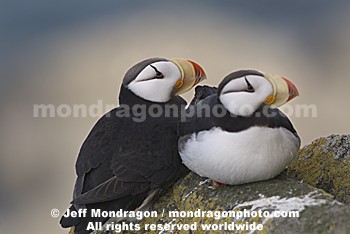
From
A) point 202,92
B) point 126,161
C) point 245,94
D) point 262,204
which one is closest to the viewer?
point 262,204

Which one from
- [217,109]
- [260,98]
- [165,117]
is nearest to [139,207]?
[165,117]

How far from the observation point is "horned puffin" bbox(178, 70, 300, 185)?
239 centimetres

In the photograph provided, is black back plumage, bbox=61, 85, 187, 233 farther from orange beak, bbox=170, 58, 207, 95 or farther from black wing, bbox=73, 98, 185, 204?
orange beak, bbox=170, 58, 207, 95

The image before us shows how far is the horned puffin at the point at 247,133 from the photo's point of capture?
239 cm

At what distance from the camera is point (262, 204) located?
2.24 meters

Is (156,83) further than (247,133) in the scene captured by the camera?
Yes

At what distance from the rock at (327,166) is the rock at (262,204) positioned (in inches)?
7.6

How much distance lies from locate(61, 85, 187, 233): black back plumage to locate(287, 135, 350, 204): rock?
61cm

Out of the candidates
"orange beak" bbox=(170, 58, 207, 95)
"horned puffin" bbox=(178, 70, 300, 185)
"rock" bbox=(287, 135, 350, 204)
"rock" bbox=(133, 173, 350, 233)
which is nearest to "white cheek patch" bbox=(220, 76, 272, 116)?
"horned puffin" bbox=(178, 70, 300, 185)

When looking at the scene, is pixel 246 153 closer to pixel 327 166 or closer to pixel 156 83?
pixel 327 166

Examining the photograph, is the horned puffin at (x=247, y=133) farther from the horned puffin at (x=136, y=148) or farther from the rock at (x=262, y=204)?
the horned puffin at (x=136, y=148)

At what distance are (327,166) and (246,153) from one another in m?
0.45

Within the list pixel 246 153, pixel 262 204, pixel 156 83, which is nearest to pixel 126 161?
pixel 156 83

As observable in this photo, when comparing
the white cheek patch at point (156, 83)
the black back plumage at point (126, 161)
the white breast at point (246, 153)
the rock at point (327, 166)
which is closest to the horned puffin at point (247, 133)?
the white breast at point (246, 153)
